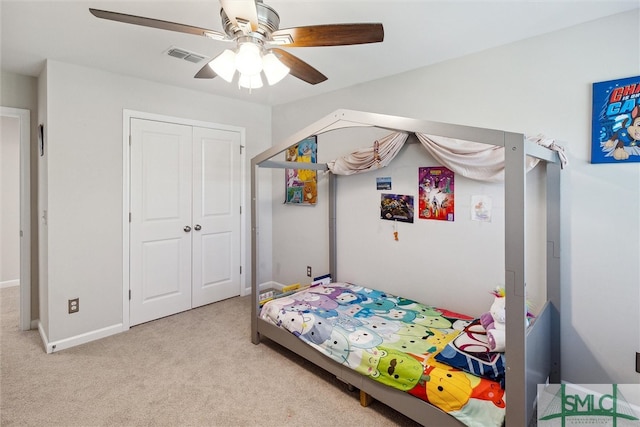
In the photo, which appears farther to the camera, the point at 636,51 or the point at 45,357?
the point at 45,357

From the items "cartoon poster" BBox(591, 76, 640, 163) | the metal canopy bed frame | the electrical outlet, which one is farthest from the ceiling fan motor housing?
the electrical outlet

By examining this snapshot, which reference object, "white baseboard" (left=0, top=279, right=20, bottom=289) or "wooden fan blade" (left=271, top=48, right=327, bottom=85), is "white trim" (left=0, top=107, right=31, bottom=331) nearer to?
"white baseboard" (left=0, top=279, right=20, bottom=289)

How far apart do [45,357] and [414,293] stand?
3126 millimetres

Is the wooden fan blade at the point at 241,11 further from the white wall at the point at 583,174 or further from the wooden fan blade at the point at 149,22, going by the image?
the white wall at the point at 583,174

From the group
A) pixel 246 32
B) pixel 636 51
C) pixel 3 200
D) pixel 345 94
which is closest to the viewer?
pixel 246 32

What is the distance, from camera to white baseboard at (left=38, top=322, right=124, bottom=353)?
2.77 meters

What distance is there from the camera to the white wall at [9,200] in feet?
14.9

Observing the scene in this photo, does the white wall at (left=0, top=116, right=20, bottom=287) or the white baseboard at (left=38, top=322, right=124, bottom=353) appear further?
the white wall at (left=0, top=116, right=20, bottom=287)

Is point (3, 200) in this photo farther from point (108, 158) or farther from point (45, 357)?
point (45, 357)

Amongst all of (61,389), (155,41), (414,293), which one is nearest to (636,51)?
(414,293)

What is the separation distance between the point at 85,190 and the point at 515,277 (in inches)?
131

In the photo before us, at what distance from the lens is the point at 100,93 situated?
298 cm

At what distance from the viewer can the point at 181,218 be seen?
3572 millimetres

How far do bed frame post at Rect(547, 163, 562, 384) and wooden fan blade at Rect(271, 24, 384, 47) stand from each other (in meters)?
1.52
